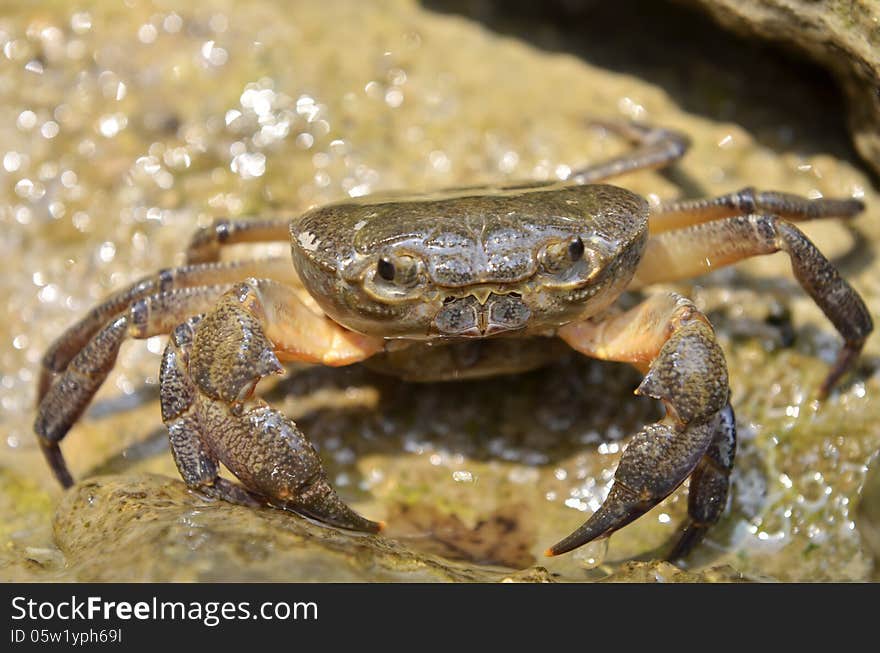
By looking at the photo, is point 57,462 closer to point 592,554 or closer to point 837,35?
point 592,554

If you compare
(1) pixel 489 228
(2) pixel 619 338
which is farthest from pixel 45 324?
(2) pixel 619 338

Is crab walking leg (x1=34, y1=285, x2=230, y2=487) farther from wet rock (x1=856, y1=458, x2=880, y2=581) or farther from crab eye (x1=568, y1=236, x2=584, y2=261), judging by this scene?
wet rock (x1=856, y1=458, x2=880, y2=581)

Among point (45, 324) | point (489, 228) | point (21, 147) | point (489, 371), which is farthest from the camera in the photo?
point (21, 147)

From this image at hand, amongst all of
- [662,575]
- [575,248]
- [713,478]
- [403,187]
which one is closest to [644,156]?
[403,187]

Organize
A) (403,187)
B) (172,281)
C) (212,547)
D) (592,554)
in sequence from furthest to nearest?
1. (403,187)
2. (172,281)
3. (592,554)
4. (212,547)

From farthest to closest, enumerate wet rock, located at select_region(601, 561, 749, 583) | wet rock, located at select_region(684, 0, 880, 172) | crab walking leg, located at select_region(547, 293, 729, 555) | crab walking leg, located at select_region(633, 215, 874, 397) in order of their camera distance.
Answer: wet rock, located at select_region(684, 0, 880, 172)
crab walking leg, located at select_region(633, 215, 874, 397)
crab walking leg, located at select_region(547, 293, 729, 555)
wet rock, located at select_region(601, 561, 749, 583)

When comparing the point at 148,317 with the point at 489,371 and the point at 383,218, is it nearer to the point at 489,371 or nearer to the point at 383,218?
the point at 383,218

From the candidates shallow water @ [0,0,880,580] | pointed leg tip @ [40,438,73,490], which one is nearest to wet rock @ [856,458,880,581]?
shallow water @ [0,0,880,580]
